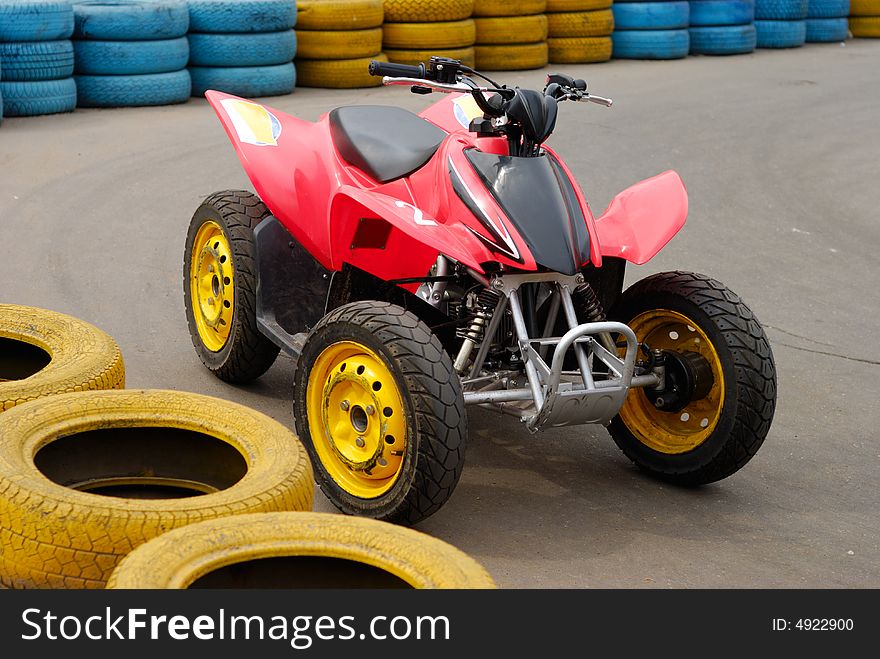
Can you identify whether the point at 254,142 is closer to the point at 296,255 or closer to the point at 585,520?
the point at 296,255

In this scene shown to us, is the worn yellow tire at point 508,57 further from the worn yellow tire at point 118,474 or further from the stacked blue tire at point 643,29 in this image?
the worn yellow tire at point 118,474

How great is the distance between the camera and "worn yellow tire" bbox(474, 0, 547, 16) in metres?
15.6

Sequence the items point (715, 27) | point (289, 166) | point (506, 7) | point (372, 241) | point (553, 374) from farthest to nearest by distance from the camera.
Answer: point (715, 27), point (506, 7), point (289, 166), point (372, 241), point (553, 374)

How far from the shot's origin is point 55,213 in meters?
9.29

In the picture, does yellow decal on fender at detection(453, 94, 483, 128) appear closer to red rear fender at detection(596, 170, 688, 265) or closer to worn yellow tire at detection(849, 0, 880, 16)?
red rear fender at detection(596, 170, 688, 265)

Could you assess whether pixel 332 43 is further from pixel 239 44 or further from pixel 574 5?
pixel 574 5

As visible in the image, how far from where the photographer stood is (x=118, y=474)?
432 centimetres

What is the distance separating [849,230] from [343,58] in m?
6.04

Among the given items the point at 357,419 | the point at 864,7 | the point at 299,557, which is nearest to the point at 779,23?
the point at 864,7

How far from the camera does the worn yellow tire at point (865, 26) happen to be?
2141 cm

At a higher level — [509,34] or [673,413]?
[673,413]

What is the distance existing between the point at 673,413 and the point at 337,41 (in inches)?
373

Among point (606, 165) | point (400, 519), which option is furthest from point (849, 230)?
point (400, 519)

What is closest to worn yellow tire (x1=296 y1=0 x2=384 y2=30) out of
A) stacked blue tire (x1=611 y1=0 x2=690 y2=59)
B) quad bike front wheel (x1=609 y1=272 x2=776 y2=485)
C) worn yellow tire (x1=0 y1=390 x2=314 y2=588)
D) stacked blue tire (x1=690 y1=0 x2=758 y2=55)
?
stacked blue tire (x1=611 y1=0 x2=690 y2=59)
